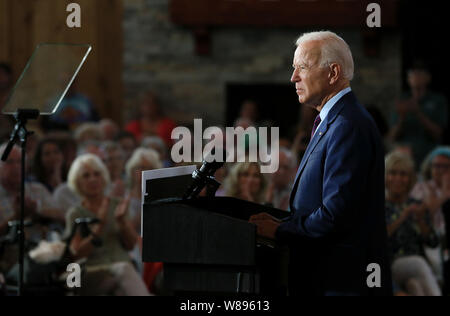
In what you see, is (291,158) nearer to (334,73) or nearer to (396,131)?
(396,131)

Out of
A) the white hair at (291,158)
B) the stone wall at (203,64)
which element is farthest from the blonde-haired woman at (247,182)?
the stone wall at (203,64)

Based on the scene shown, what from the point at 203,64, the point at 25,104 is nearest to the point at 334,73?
the point at 25,104

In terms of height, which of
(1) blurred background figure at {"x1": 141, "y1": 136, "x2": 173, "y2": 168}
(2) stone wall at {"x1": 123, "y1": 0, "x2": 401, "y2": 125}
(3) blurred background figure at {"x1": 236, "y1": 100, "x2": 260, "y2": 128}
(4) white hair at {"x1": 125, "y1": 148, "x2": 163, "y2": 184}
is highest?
(2) stone wall at {"x1": 123, "y1": 0, "x2": 401, "y2": 125}

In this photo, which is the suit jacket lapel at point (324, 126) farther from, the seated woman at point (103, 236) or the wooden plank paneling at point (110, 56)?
the wooden plank paneling at point (110, 56)

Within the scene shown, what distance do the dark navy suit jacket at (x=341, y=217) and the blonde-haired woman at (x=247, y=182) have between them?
2880mm

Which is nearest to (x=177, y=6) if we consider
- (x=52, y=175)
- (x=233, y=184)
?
(x=52, y=175)

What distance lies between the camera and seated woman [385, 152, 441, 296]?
586cm

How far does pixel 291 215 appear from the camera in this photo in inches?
122

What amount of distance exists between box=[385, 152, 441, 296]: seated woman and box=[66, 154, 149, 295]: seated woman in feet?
5.34

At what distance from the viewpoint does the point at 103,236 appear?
5.87m

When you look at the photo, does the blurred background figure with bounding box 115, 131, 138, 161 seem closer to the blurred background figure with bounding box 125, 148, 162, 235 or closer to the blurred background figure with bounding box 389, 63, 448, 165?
the blurred background figure with bounding box 125, 148, 162, 235

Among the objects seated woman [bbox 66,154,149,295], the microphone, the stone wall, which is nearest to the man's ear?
the microphone

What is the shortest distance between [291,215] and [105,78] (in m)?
7.89

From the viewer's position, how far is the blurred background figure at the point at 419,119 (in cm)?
822
